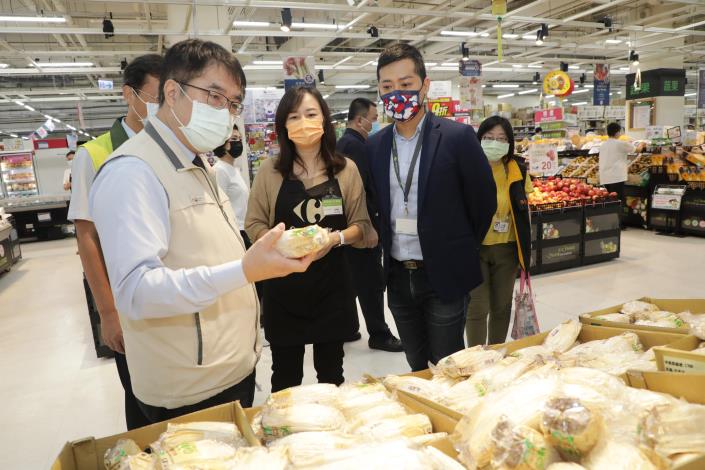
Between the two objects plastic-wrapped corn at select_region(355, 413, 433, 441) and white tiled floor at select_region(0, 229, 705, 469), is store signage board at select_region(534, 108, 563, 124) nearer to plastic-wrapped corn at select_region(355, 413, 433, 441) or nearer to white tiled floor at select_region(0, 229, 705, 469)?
white tiled floor at select_region(0, 229, 705, 469)

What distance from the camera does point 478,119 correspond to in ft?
37.3

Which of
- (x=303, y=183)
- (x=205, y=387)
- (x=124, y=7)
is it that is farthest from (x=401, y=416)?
(x=124, y=7)

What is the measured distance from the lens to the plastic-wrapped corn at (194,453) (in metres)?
1.10

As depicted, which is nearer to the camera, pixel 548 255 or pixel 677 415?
pixel 677 415

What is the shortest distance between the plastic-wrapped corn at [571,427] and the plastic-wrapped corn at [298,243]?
65 cm

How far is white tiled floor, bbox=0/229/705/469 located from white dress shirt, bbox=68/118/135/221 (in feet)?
5.83

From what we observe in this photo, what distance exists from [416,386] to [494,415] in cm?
39

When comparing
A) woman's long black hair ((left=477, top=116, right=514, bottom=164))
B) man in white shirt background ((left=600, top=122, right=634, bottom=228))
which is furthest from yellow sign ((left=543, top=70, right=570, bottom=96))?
woman's long black hair ((left=477, top=116, right=514, bottom=164))

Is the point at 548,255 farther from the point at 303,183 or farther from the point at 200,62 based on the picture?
the point at 200,62

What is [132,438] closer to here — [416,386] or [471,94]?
[416,386]

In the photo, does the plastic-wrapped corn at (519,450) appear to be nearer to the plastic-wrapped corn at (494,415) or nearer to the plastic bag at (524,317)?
the plastic-wrapped corn at (494,415)

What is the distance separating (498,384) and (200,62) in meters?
1.24

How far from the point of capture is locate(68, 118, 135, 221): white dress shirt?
1.97m

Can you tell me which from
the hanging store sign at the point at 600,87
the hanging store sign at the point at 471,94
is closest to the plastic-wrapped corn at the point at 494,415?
the hanging store sign at the point at 471,94
